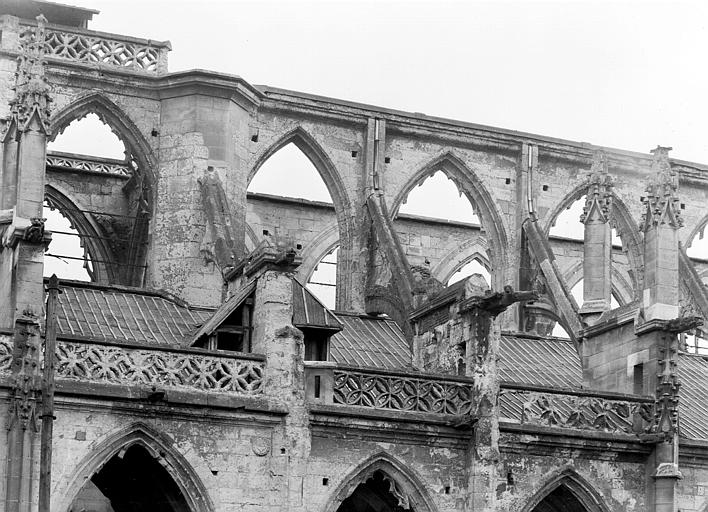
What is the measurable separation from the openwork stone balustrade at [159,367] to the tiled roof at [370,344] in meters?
3.04

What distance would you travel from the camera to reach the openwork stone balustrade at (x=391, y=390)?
31.0 m

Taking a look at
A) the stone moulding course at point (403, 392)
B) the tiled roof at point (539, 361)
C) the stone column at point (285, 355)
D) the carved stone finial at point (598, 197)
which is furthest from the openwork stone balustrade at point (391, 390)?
the carved stone finial at point (598, 197)

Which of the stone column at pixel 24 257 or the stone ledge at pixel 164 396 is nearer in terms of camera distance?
the stone column at pixel 24 257

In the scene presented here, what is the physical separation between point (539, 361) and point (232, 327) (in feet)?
23.3

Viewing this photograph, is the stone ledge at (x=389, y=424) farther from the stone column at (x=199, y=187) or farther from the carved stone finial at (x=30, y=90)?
the carved stone finial at (x=30, y=90)

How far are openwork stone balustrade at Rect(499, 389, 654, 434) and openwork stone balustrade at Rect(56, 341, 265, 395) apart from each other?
4.43m

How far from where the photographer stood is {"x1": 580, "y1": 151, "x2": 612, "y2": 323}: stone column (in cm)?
3556

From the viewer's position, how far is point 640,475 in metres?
33.2

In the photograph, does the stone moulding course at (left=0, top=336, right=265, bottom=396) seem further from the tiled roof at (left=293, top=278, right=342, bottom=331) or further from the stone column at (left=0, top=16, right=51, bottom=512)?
the tiled roof at (left=293, top=278, right=342, bottom=331)

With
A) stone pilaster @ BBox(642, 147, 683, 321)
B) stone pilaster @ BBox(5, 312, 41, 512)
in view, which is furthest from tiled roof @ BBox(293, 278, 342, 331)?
stone pilaster @ BBox(642, 147, 683, 321)

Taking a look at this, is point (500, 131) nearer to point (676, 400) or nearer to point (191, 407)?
point (676, 400)

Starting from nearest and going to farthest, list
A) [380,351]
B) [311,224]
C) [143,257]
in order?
[380,351]
[143,257]
[311,224]

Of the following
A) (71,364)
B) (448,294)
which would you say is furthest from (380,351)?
(71,364)

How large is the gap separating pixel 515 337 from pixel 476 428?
6.06 m
